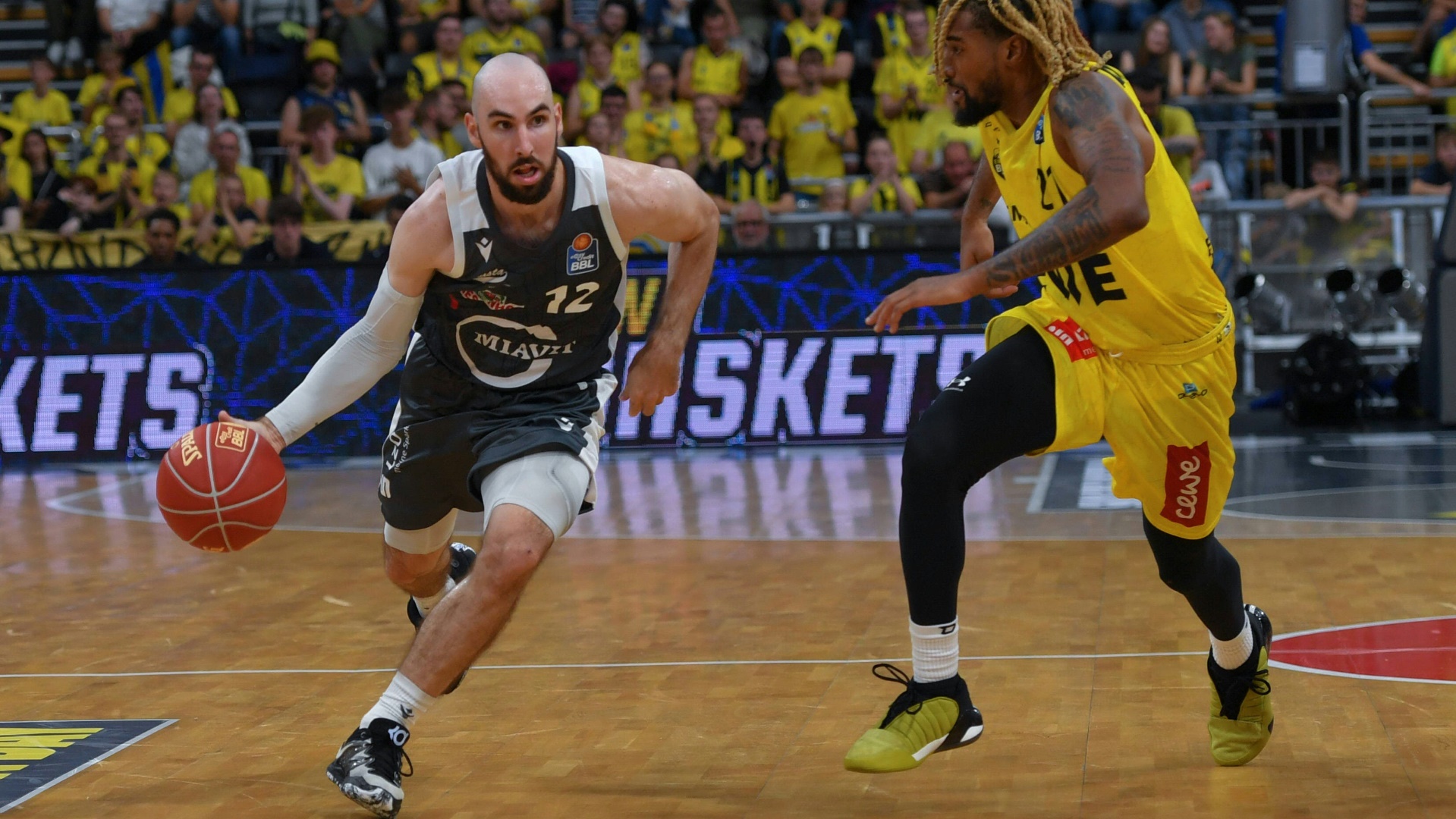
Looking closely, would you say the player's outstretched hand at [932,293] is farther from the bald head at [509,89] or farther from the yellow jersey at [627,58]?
the yellow jersey at [627,58]

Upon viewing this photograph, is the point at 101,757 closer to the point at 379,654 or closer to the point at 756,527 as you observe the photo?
the point at 379,654

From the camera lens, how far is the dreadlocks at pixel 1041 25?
414cm

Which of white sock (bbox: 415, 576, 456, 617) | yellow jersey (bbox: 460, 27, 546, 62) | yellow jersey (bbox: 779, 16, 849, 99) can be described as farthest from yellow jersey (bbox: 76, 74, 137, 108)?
white sock (bbox: 415, 576, 456, 617)

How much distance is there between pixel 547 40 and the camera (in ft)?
49.6

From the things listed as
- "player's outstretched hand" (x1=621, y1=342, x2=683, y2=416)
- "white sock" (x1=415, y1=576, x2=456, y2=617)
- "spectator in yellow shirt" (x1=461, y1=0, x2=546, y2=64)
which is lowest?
"white sock" (x1=415, y1=576, x2=456, y2=617)

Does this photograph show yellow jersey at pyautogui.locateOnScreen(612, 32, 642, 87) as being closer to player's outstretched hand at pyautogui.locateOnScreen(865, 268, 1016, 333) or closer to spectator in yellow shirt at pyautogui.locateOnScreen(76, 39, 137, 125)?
spectator in yellow shirt at pyautogui.locateOnScreen(76, 39, 137, 125)

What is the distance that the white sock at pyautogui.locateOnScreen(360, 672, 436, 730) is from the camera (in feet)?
13.8

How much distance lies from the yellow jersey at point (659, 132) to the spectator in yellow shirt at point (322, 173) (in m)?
2.22

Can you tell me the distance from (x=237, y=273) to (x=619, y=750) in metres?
8.42

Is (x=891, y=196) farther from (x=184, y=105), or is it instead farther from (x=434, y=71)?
(x=184, y=105)

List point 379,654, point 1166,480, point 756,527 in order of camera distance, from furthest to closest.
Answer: point 756,527, point 379,654, point 1166,480

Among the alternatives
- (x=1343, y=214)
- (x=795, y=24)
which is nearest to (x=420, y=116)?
(x=795, y=24)

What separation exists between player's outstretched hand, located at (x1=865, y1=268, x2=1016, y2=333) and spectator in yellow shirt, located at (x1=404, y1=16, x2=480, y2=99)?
36.2ft

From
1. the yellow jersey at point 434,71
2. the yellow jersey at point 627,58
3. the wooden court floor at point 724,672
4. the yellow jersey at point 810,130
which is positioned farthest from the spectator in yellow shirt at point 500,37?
the wooden court floor at point 724,672
